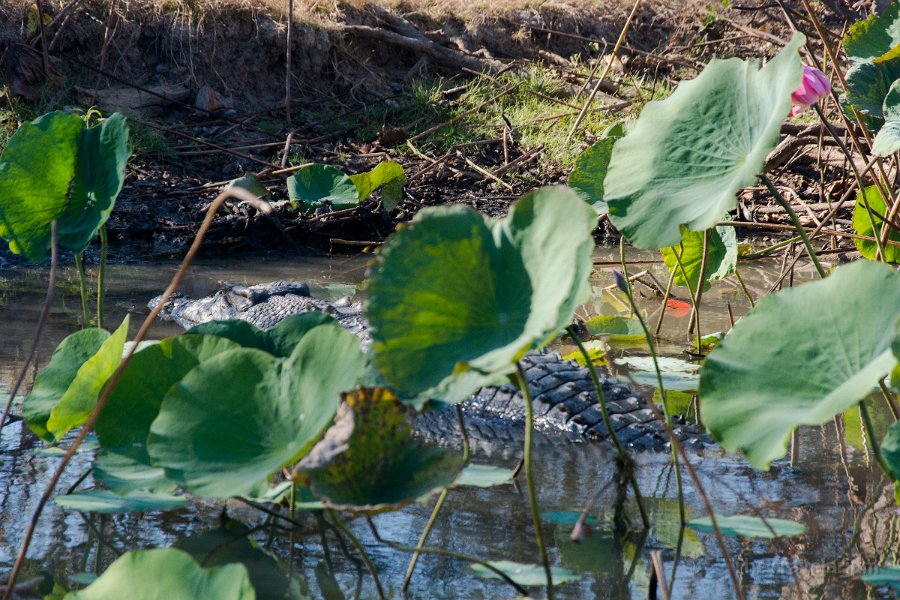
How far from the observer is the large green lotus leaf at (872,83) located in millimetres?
2861

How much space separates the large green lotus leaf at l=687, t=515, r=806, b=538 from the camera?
1.84 meters

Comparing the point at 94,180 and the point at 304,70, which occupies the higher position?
the point at 94,180

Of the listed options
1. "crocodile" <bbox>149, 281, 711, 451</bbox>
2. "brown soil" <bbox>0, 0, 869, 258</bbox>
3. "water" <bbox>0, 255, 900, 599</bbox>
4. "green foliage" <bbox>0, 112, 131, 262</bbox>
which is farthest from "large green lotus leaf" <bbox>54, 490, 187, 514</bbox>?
"brown soil" <bbox>0, 0, 869, 258</bbox>

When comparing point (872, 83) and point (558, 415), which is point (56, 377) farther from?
point (872, 83)

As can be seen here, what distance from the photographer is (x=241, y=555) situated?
1904mm

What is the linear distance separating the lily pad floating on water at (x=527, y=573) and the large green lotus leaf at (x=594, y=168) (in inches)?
58.0

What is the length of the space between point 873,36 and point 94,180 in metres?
2.50

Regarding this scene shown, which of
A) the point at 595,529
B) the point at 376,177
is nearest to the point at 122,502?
the point at 595,529

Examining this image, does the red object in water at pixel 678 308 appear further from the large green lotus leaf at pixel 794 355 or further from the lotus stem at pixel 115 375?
the lotus stem at pixel 115 375

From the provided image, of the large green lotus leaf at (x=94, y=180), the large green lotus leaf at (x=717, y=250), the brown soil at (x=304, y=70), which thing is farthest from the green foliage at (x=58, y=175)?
the brown soil at (x=304, y=70)

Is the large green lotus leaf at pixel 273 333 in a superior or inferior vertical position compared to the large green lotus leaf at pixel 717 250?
superior

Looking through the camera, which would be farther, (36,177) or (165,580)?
(36,177)

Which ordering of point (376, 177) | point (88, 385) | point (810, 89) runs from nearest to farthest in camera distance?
point (88, 385) < point (810, 89) < point (376, 177)

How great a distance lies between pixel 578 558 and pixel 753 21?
8717 millimetres
